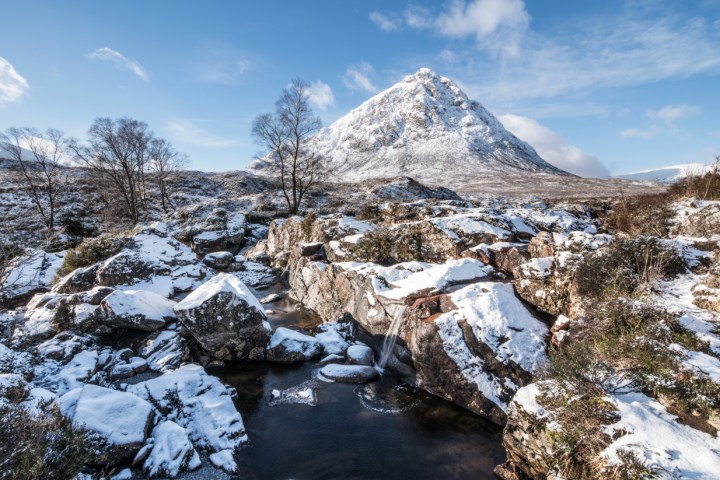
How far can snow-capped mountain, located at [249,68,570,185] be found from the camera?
376 ft

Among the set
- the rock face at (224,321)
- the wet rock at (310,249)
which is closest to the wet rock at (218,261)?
the wet rock at (310,249)

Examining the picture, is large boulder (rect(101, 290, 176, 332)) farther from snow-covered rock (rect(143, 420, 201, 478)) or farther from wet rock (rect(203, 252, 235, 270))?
wet rock (rect(203, 252, 235, 270))

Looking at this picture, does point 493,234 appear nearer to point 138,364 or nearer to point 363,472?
point 363,472

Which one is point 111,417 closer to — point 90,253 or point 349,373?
point 349,373

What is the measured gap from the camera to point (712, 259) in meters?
10.1

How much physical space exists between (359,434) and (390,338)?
428cm

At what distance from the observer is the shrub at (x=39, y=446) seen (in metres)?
5.28

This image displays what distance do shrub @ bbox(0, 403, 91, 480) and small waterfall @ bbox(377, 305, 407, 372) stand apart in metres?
9.15

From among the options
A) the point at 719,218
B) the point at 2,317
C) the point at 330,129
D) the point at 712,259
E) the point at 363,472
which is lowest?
the point at 363,472

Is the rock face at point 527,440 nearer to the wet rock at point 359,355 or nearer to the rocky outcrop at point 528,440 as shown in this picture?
the rocky outcrop at point 528,440

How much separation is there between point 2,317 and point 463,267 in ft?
61.3

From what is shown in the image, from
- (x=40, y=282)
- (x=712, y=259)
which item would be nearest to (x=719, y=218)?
(x=712, y=259)

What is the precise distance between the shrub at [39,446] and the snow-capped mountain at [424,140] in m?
91.8

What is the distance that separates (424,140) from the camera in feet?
452
